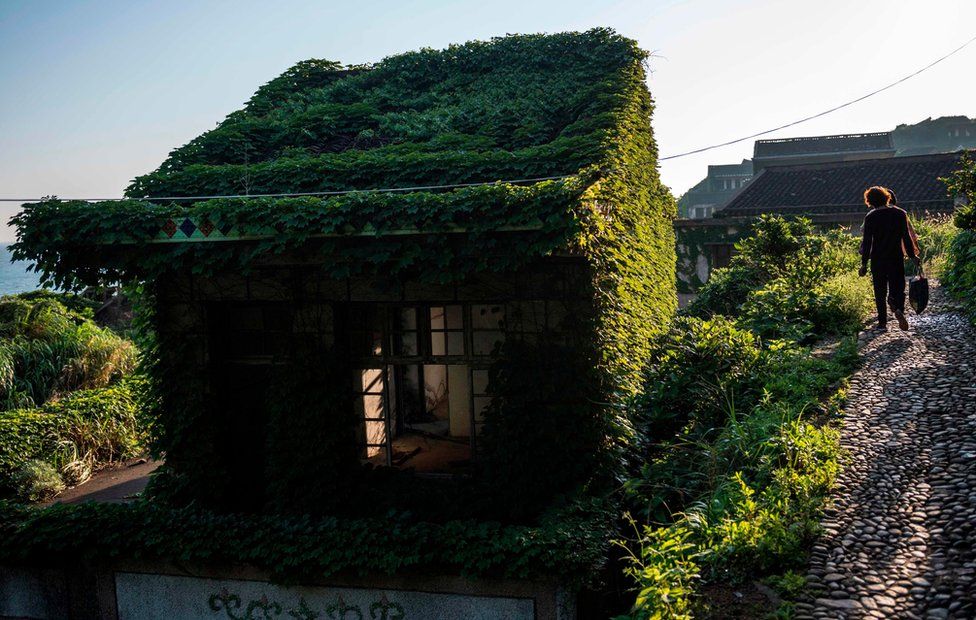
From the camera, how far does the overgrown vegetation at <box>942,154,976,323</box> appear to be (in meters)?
10.2

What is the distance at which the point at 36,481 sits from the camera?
10.2 metres

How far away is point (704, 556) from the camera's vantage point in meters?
4.63

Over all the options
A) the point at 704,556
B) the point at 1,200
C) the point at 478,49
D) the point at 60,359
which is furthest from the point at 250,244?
A: the point at 60,359

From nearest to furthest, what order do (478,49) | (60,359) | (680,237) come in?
(478,49)
(60,359)
(680,237)

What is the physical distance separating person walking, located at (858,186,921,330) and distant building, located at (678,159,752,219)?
5435 cm

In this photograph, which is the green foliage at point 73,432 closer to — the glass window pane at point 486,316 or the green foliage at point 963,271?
the glass window pane at point 486,316

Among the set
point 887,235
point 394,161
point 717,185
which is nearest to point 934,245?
point 887,235

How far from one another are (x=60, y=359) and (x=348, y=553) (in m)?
10.3

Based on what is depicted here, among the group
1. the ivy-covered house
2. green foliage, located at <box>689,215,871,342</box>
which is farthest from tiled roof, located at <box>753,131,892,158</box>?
the ivy-covered house

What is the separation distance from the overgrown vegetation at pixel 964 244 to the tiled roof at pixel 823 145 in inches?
1441

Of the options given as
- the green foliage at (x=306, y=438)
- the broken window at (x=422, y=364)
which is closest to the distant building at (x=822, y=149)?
the broken window at (x=422, y=364)

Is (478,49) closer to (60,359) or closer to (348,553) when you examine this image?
(348,553)

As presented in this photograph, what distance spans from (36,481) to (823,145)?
46144mm

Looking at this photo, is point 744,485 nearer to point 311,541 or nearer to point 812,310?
point 311,541
